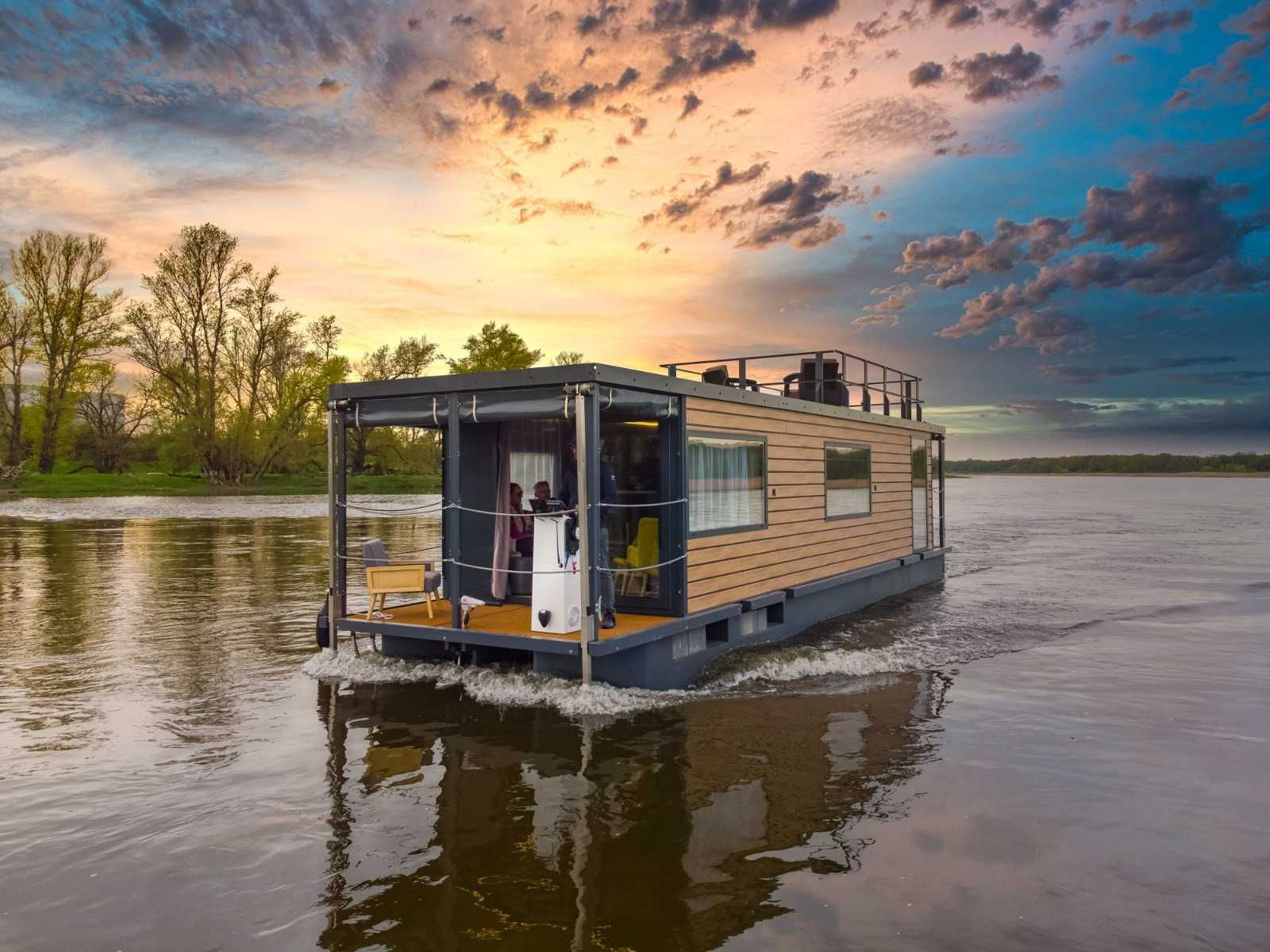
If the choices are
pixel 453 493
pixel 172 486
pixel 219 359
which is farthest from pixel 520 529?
pixel 172 486

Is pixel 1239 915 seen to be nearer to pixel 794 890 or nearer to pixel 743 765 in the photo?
pixel 794 890

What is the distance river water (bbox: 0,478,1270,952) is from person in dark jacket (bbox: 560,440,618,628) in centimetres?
85

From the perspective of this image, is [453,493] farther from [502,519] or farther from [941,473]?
[941,473]

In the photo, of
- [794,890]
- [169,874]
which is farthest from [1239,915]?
[169,874]

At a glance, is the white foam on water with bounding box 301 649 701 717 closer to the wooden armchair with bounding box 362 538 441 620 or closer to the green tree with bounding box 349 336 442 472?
the wooden armchair with bounding box 362 538 441 620

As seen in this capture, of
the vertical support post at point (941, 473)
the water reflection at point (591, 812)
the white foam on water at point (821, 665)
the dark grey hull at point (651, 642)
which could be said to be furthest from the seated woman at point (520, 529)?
the vertical support post at point (941, 473)

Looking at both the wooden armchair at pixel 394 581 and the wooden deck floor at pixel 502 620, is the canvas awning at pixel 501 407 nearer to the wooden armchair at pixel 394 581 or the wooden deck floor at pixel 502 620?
the wooden armchair at pixel 394 581

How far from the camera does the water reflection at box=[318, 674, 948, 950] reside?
4.68 metres

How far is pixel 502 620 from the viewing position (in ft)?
33.0

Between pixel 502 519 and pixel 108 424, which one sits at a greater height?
pixel 108 424

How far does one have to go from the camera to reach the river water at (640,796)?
4668mm

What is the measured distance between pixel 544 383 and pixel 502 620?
9.48ft

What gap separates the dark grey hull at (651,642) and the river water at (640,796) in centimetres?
32

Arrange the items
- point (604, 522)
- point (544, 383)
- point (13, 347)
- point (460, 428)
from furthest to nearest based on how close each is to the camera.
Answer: point (13, 347) < point (604, 522) < point (460, 428) < point (544, 383)
